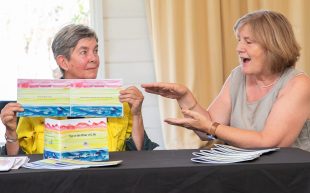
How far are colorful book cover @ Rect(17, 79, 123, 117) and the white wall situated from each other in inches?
67.0

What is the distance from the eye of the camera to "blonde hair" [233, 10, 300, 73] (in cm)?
235

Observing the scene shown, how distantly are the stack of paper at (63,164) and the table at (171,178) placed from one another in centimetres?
3

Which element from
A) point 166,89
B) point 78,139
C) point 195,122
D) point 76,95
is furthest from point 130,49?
point 78,139

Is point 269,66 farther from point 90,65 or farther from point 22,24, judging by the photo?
point 22,24

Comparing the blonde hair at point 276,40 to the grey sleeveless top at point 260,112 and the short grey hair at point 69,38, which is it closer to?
the grey sleeveless top at point 260,112

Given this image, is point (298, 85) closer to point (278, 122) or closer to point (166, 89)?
point (278, 122)

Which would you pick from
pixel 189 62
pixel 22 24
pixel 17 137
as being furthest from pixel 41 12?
pixel 17 137

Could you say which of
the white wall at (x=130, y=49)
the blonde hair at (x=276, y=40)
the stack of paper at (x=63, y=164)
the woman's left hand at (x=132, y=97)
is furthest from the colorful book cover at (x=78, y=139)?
the white wall at (x=130, y=49)

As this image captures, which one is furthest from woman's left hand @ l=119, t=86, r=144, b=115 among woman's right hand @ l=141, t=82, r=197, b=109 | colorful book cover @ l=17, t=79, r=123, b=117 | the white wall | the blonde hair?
the white wall

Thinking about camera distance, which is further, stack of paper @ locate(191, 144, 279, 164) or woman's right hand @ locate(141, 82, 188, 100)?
woman's right hand @ locate(141, 82, 188, 100)

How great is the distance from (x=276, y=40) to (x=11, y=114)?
1116 millimetres

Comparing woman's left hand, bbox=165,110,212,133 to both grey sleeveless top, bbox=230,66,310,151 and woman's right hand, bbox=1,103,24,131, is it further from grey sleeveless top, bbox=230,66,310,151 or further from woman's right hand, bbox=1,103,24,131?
woman's right hand, bbox=1,103,24,131

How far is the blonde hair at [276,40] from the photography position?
92.5 inches

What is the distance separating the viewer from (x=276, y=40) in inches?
92.7
